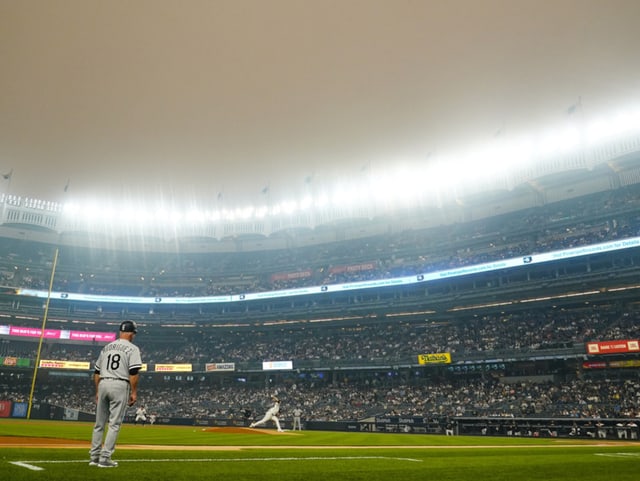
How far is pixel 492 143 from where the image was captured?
132 ft

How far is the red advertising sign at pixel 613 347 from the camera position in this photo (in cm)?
3278

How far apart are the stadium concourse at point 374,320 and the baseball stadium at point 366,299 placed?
0.77 feet

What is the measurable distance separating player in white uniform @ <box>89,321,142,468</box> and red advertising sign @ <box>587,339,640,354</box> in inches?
1430

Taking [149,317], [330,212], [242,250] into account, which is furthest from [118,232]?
[330,212]

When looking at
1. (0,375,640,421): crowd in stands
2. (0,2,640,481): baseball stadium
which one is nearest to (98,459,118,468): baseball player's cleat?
(0,2,640,481): baseball stadium

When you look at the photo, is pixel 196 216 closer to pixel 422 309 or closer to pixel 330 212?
pixel 330 212

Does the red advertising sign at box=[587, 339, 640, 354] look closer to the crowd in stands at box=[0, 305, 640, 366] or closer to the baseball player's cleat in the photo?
the crowd in stands at box=[0, 305, 640, 366]

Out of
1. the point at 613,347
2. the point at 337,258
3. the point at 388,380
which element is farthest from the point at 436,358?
the point at 337,258

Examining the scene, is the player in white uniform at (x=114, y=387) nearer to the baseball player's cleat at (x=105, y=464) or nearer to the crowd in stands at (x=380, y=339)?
the baseball player's cleat at (x=105, y=464)

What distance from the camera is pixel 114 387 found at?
20.8 ft

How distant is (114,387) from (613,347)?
37.0m

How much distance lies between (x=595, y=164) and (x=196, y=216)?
4286cm

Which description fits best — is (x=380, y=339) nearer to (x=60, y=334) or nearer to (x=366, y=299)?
(x=366, y=299)

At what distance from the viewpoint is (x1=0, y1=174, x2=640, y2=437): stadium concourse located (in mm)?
37750
